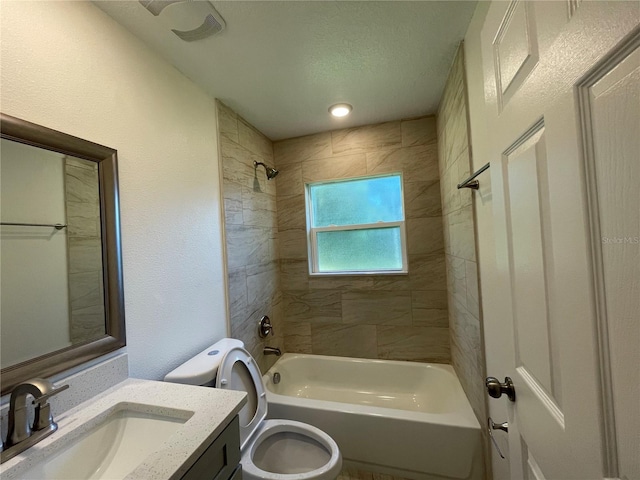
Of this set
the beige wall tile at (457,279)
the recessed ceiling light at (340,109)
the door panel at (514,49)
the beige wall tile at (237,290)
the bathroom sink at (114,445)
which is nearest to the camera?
the door panel at (514,49)

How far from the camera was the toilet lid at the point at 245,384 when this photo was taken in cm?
134

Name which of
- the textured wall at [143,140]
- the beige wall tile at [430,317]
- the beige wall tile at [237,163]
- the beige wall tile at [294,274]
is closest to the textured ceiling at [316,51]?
the textured wall at [143,140]

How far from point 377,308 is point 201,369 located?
4.93 ft

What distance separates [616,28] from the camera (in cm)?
32

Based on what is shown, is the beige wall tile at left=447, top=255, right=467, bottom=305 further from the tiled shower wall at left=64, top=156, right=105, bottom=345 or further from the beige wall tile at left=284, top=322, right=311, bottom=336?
the tiled shower wall at left=64, top=156, right=105, bottom=345

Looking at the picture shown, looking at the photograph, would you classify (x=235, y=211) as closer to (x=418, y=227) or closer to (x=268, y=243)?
(x=268, y=243)

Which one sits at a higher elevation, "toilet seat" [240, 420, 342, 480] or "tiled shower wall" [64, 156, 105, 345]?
"tiled shower wall" [64, 156, 105, 345]

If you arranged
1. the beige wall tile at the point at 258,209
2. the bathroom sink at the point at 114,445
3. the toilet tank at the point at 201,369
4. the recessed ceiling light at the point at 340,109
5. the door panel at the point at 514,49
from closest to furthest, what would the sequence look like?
the door panel at the point at 514,49 → the bathroom sink at the point at 114,445 → the toilet tank at the point at 201,369 → the recessed ceiling light at the point at 340,109 → the beige wall tile at the point at 258,209

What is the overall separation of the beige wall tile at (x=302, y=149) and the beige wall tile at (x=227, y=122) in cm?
61

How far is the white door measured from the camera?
0.33 metres

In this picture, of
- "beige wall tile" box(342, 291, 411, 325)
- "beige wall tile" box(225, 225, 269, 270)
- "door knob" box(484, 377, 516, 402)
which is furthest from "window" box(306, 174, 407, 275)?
"door knob" box(484, 377, 516, 402)

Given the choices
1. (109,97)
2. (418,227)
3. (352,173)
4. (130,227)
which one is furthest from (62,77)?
(418,227)

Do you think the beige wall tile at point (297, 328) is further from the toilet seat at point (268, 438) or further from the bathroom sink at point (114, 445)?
the bathroom sink at point (114, 445)

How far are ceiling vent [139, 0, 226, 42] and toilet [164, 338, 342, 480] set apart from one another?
5.19ft
